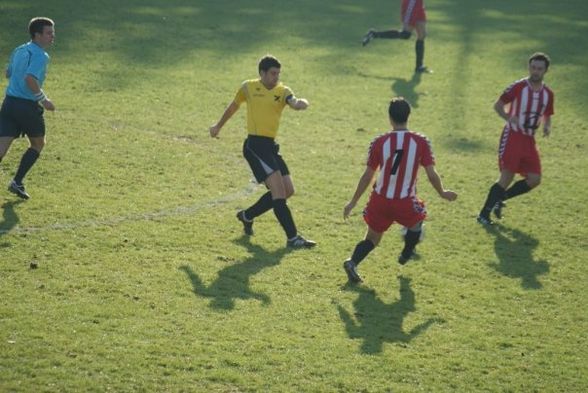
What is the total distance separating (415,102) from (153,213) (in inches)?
304

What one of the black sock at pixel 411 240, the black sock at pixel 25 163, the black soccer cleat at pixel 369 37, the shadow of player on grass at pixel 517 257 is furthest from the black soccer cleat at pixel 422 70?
the black sock at pixel 411 240

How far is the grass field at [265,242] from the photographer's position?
823cm

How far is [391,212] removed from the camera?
9.88m

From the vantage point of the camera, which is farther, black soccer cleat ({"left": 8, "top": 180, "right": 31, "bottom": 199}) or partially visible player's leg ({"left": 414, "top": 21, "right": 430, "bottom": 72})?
partially visible player's leg ({"left": 414, "top": 21, "right": 430, "bottom": 72})

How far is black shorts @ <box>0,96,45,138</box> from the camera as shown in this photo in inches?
465

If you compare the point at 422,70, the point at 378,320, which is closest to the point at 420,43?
the point at 422,70

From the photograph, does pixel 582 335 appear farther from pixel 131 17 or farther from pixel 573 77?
pixel 131 17

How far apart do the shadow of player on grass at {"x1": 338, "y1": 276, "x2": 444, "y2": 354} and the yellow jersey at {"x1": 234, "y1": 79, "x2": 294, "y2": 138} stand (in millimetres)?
2195

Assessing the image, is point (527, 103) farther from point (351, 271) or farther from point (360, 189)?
point (351, 271)

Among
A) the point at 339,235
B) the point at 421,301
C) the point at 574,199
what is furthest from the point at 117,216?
the point at 574,199

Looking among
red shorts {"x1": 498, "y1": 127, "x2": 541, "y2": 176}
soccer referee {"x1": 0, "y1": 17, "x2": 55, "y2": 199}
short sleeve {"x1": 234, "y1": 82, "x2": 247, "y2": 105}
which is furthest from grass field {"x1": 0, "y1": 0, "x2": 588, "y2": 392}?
short sleeve {"x1": 234, "y1": 82, "x2": 247, "y2": 105}

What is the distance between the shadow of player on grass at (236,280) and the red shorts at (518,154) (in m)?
3.26

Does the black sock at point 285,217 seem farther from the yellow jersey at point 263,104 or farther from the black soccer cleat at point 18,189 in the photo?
the black soccer cleat at point 18,189

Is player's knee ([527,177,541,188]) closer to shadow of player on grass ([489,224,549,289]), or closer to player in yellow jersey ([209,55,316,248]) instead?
shadow of player on grass ([489,224,549,289])
